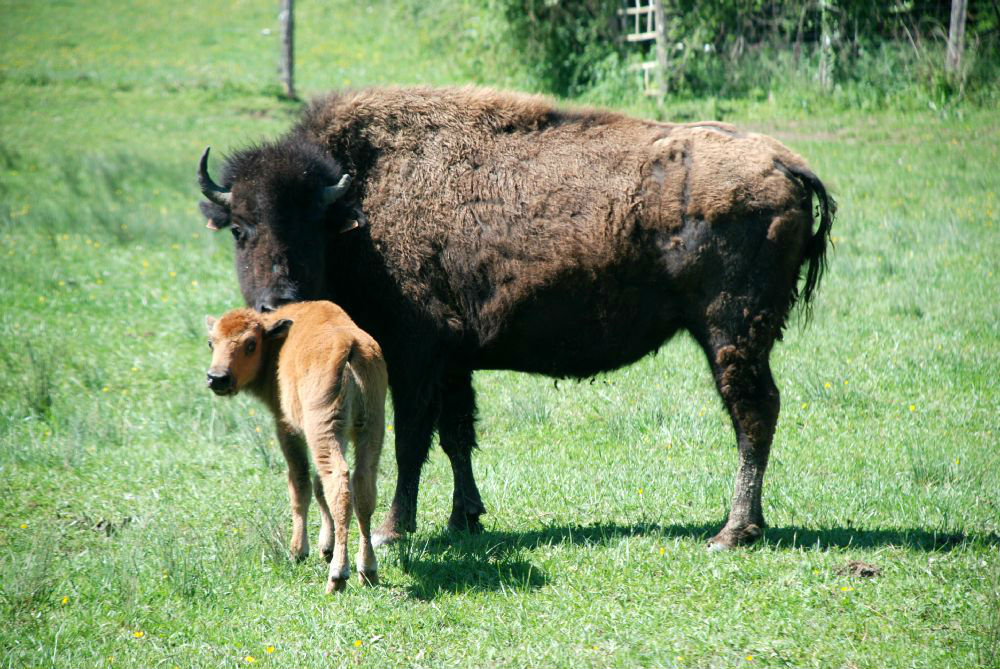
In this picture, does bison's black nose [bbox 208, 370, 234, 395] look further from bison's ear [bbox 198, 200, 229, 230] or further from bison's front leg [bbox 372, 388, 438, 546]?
bison's ear [bbox 198, 200, 229, 230]

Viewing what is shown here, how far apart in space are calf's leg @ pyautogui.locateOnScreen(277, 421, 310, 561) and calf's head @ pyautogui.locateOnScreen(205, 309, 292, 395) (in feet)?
1.37

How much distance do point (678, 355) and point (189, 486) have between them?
4889 millimetres

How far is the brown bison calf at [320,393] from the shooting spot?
497cm

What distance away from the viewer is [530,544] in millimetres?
5949

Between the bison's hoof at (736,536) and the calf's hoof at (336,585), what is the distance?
215 centimetres

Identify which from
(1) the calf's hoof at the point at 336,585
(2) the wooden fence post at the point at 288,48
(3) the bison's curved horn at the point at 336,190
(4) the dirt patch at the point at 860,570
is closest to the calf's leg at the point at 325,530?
(1) the calf's hoof at the point at 336,585

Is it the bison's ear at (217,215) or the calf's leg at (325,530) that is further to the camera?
the bison's ear at (217,215)

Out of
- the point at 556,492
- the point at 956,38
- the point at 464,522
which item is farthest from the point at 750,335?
the point at 956,38

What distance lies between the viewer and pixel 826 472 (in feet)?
22.8

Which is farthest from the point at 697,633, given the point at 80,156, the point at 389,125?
the point at 80,156

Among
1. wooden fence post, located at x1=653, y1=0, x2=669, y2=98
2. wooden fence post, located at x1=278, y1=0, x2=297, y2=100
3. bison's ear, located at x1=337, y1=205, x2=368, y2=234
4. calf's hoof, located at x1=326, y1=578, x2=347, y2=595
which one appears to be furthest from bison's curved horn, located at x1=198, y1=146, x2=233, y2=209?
wooden fence post, located at x1=278, y1=0, x2=297, y2=100

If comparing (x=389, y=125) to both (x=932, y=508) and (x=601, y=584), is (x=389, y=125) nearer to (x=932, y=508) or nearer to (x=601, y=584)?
(x=601, y=584)

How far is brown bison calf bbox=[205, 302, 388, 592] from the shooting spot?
497 centimetres

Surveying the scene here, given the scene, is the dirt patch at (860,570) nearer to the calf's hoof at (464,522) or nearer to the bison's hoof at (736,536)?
the bison's hoof at (736,536)
